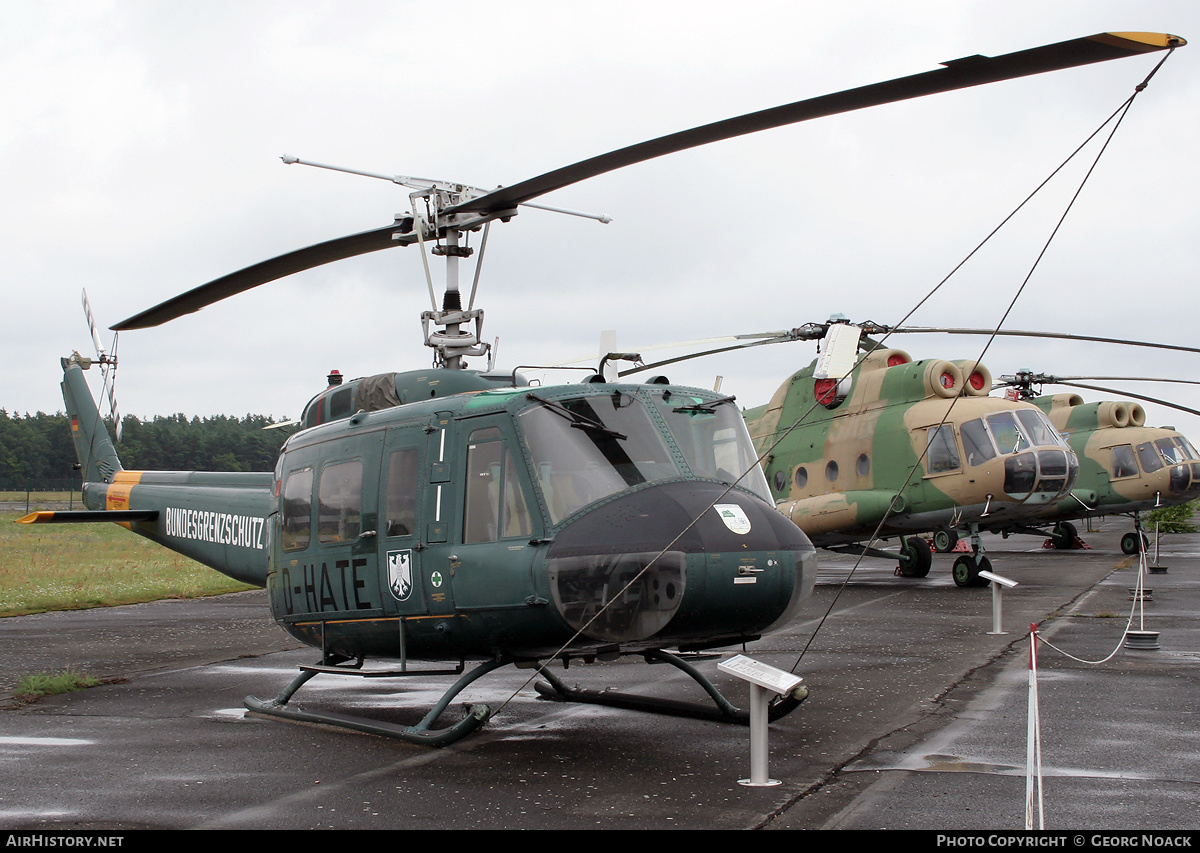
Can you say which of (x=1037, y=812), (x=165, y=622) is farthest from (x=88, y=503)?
(x=1037, y=812)

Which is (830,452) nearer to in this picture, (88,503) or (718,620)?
(88,503)

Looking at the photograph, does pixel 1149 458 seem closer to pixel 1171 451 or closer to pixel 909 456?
pixel 1171 451

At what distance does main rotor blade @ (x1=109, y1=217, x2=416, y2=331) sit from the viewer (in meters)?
8.88

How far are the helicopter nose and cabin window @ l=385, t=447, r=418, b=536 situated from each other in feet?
4.96

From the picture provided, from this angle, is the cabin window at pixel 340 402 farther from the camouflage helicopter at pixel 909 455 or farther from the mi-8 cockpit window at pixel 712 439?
the camouflage helicopter at pixel 909 455

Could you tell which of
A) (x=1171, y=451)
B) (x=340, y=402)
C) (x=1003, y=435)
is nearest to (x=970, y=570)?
(x=1003, y=435)

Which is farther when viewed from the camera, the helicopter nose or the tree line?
the tree line

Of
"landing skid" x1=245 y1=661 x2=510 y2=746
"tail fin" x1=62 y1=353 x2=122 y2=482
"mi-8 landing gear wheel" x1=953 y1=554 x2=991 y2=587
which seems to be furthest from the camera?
"mi-8 landing gear wheel" x1=953 y1=554 x2=991 y2=587

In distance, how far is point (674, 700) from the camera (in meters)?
8.40

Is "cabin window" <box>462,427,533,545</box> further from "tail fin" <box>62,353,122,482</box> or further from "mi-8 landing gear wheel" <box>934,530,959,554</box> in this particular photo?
"mi-8 landing gear wheel" <box>934,530,959,554</box>

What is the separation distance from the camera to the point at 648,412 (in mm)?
7164

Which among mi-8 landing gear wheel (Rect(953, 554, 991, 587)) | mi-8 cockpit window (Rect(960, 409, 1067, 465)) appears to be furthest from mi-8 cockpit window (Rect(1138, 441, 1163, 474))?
mi-8 cockpit window (Rect(960, 409, 1067, 465))

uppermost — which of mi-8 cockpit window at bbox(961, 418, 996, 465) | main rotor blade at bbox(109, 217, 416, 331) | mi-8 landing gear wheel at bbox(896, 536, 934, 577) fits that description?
main rotor blade at bbox(109, 217, 416, 331)

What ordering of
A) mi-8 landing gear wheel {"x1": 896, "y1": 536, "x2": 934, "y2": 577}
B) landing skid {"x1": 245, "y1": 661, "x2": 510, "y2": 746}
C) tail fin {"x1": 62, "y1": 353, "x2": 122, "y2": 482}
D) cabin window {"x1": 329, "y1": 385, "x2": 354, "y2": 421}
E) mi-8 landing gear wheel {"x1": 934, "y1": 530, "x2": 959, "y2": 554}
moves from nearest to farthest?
landing skid {"x1": 245, "y1": 661, "x2": 510, "y2": 746}
cabin window {"x1": 329, "y1": 385, "x2": 354, "y2": 421}
tail fin {"x1": 62, "y1": 353, "x2": 122, "y2": 482}
mi-8 landing gear wheel {"x1": 896, "y1": 536, "x2": 934, "y2": 577}
mi-8 landing gear wheel {"x1": 934, "y1": 530, "x2": 959, "y2": 554}
